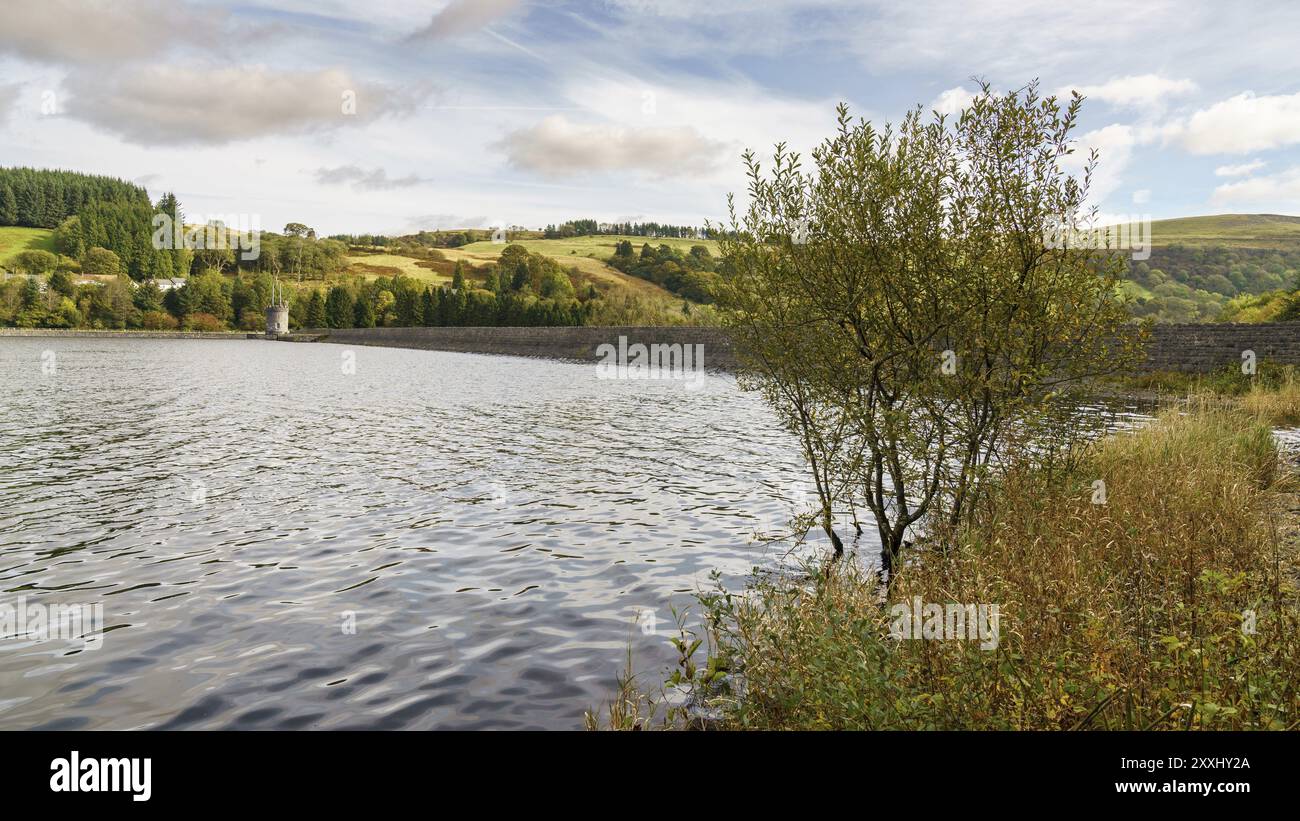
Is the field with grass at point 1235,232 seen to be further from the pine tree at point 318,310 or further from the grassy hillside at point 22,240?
the grassy hillside at point 22,240

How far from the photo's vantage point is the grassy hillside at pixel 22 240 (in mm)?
170262

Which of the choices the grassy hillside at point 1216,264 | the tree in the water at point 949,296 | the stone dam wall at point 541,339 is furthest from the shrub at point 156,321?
the tree in the water at point 949,296

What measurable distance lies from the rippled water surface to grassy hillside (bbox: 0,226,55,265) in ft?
607

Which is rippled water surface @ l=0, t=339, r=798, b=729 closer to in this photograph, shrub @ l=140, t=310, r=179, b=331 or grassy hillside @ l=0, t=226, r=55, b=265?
shrub @ l=140, t=310, r=179, b=331

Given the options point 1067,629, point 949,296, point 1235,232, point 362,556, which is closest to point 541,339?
point 362,556

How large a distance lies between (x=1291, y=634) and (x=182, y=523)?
15533 millimetres

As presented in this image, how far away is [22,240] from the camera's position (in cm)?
17900

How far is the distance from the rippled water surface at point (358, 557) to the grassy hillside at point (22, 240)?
185025mm

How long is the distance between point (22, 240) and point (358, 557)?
221044 millimetres

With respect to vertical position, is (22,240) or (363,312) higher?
(22,240)

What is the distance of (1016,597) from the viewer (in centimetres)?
758

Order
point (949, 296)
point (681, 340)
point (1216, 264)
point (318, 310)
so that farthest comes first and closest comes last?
point (318, 310), point (1216, 264), point (681, 340), point (949, 296)

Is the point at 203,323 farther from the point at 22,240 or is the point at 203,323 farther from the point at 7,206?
the point at 7,206
